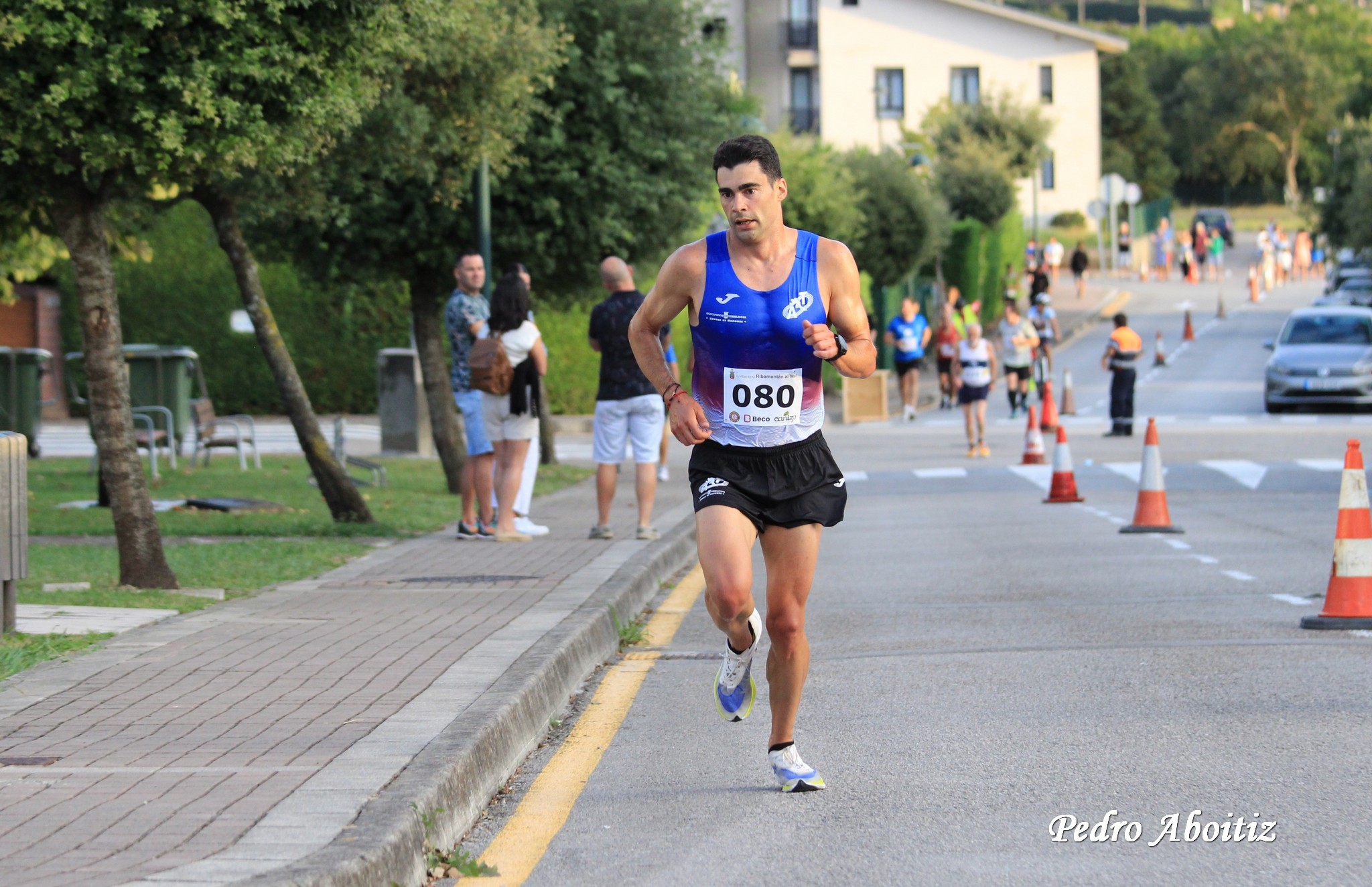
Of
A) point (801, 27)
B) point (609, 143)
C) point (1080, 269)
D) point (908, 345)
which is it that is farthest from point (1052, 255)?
point (609, 143)

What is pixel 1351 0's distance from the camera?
11875 cm

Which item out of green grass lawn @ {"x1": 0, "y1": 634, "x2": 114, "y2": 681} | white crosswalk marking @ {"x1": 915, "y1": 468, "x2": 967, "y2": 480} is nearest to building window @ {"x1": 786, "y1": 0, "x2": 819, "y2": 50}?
white crosswalk marking @ {"x1": 915, "y1": 468, "x2": 967, "y2": 480}

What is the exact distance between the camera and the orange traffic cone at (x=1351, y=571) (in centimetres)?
888

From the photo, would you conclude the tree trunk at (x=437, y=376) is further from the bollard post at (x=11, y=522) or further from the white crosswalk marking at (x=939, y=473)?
the bollard post at (x=11, y=522)

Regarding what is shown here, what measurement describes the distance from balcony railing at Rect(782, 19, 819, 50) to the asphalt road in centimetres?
5989

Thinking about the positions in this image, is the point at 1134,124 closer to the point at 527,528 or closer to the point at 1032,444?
the point at 1032,444

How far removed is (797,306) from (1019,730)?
1935 millimetres

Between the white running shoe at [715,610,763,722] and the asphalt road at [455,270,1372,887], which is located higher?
the white running shoe at [715,610,763,722]

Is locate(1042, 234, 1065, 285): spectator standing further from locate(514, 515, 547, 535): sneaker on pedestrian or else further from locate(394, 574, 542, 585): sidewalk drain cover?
locate(394, 574, 542, 585): sidewalk drain cover

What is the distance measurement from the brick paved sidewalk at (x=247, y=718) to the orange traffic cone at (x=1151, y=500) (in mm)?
5001

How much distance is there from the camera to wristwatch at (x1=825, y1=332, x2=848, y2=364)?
5.70 meters

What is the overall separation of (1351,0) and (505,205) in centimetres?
11312

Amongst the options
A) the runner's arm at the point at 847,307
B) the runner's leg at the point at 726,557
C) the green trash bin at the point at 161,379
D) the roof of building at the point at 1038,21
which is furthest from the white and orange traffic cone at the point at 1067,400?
the roof of building at the point at 1038,21

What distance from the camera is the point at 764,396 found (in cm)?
581
